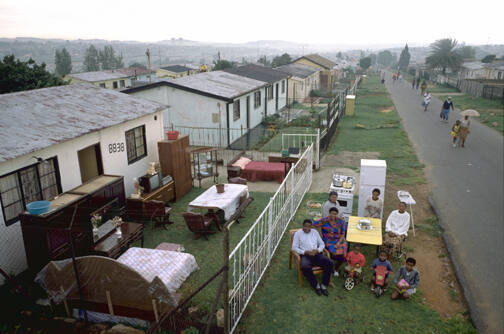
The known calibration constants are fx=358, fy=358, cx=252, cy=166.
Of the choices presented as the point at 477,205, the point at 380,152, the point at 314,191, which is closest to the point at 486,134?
the point at 380,152

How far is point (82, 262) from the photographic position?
235 inches

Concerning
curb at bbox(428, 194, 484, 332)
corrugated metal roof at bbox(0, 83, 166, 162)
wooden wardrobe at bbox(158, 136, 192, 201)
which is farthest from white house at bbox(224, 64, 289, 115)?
curb at bbox(428, 194, 484, 332)

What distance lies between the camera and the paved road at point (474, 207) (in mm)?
7029

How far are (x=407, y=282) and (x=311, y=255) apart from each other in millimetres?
1850

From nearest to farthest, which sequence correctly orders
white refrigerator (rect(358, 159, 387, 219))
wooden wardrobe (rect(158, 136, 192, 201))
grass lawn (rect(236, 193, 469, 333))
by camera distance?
1. grass lawn (rect(236, 193, 469, 333))
2. white refrigerator (rect(358, 159, 387, 219))
3. wooden wardrobe (rect(158, 136, 192, 201))

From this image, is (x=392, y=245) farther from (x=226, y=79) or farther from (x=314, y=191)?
(x=226, y=79)

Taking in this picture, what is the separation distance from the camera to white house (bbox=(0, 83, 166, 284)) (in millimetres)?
7527

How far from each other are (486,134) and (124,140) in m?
20.7

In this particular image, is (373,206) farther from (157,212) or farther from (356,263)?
(157,212)

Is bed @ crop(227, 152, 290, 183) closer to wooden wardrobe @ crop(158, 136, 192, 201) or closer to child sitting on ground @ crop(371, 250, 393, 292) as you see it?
wooden wardrobe @ crop(158, 136, 192, 201)

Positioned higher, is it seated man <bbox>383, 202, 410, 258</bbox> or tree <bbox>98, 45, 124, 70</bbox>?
tree <bbox>98, 45, 124, 70</bbox>

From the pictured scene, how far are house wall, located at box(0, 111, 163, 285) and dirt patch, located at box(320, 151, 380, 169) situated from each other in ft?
24.6

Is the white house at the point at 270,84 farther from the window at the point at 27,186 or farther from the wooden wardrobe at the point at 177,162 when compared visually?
the window at the point at 27,186

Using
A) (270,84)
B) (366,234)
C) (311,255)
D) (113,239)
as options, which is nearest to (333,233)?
(366,234)
